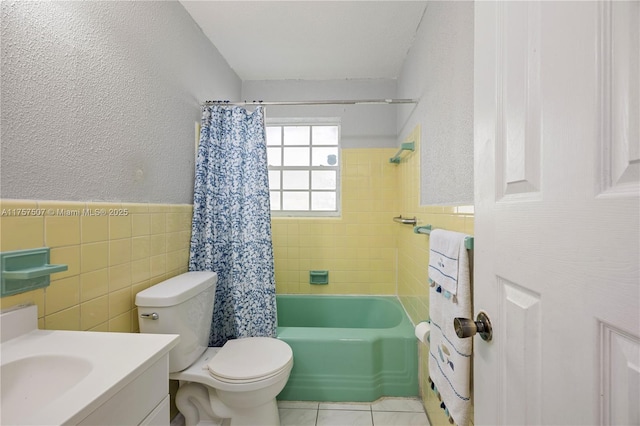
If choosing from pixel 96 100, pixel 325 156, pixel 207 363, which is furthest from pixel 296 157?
pixel 207 363

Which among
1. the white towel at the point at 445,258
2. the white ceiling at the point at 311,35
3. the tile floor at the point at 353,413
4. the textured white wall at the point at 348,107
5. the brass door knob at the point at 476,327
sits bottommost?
the tile floor at the point at 353,413

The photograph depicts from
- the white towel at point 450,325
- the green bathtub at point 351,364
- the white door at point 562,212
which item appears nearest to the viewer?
the white door at point 562,212

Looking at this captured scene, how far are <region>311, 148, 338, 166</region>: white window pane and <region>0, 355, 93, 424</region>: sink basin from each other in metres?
2.35

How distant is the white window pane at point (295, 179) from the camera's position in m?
2.80

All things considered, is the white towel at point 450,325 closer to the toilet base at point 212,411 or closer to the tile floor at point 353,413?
A: the tile floor at point 353,413

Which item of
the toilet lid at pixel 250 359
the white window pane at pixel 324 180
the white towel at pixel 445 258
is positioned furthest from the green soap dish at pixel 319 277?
the white towel at pixel 445 258

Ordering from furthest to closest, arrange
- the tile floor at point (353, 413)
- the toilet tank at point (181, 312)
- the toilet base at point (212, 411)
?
the tile floor at point (353, 413) < the toilet base at point (212, 411) < the toilet tank at point (181, 312)

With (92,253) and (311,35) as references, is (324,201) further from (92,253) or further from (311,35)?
(92,253)

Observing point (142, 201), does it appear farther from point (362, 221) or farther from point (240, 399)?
point (362, 221)

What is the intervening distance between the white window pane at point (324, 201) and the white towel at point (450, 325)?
5.24 ft

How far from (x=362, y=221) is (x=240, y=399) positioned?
1743 millimetres

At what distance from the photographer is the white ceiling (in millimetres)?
1717

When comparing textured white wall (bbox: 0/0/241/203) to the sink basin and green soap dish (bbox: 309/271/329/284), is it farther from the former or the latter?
green soap dish (bbox: 309/271/329/284)

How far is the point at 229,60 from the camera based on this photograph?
2346mm
